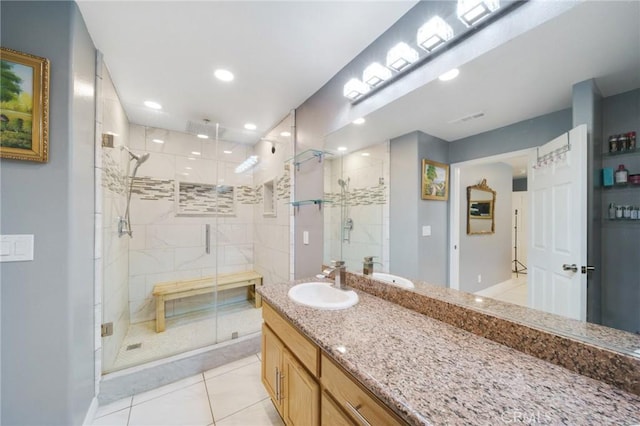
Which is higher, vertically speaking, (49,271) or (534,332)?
(49,271)

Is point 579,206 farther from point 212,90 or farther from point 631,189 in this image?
point 212,90

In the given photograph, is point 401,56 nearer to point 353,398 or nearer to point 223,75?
point 223,75

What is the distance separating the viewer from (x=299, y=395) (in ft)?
3.69

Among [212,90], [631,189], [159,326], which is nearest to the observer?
[631,189]

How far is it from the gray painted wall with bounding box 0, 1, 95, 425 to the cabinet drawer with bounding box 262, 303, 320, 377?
1.08 meters

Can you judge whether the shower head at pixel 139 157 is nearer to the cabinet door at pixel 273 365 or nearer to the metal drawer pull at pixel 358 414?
the cabinet door at pixel 273 365

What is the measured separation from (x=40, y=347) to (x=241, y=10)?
211 centimetres

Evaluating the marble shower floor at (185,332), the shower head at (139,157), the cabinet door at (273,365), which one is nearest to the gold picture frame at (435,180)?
the cabinet door at (273,365)

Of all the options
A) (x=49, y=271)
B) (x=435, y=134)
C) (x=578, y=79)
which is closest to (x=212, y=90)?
(x=49, y=271)

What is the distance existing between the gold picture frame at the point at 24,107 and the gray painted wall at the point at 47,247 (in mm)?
37

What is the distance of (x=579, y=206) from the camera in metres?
0.81

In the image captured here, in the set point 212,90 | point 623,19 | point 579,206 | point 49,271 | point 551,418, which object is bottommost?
point 551,418

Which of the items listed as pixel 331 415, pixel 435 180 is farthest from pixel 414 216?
pixel 331 415

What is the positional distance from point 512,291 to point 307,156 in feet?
6.18
